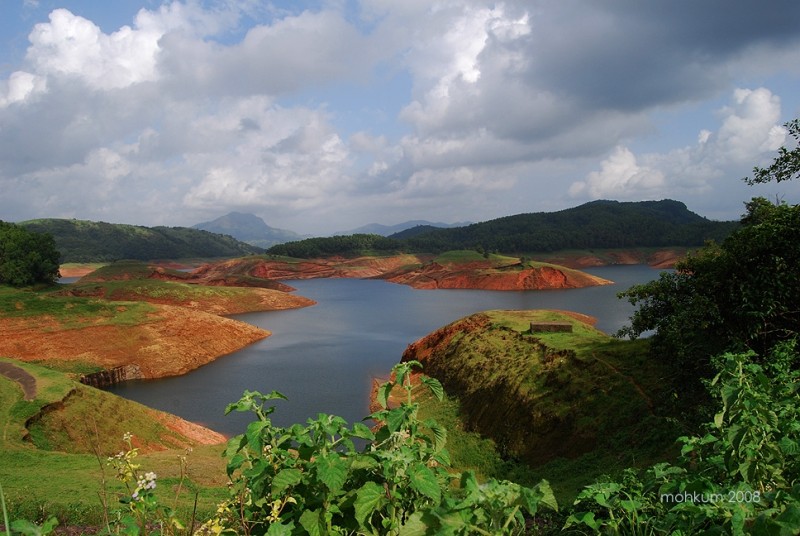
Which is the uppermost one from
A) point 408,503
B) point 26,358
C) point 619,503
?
point 408,503

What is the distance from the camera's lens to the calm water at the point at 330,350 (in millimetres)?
31969

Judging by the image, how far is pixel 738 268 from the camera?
15.7 metres

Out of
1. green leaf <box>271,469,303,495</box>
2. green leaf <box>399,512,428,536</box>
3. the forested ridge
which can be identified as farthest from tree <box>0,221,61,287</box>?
the forested ridge

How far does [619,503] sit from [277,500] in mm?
2658

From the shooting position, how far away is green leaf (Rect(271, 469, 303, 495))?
328 cm

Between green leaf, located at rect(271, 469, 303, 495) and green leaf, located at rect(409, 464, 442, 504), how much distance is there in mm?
805

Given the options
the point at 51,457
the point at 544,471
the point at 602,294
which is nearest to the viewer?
the point at 51,457

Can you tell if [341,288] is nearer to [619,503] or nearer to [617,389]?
[617,389]

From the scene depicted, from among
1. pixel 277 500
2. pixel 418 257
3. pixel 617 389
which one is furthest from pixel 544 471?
pixel 418 257

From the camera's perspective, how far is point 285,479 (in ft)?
10.9

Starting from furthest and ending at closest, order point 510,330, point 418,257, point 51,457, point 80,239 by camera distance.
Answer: point 80,239, point 418,257, point 510,330, point 51,457

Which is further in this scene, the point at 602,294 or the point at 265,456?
the point at 602,294

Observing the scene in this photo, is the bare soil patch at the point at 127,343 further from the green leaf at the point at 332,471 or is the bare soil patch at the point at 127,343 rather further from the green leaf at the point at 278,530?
the green leaf at the point at 278,530

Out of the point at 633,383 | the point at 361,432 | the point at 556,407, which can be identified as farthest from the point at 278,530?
the point at 556,407
